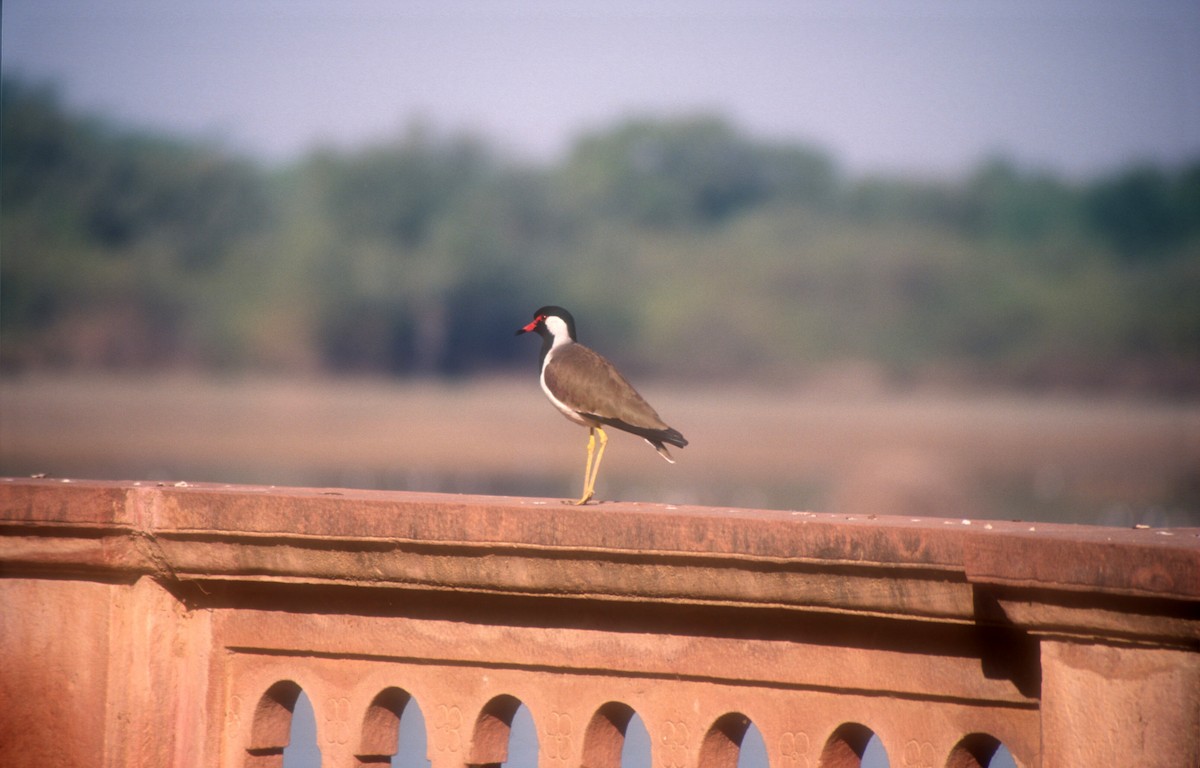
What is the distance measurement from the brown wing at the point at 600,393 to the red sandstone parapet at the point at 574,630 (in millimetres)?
1043

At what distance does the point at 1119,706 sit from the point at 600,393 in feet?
6.99

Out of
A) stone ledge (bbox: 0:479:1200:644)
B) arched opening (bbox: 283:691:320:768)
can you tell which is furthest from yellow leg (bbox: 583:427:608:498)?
stone ledge (bbox: 0:479:1200:644)

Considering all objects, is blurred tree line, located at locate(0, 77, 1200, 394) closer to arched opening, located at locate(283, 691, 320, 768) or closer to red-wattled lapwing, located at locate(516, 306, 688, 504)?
arched opening, located at locate(283, 691, 320, 768)

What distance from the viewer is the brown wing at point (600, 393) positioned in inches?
178

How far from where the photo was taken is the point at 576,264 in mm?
59875

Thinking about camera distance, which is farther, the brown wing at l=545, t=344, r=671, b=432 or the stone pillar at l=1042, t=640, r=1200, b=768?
the brown wing at l=545, t=344, r=671, b=432

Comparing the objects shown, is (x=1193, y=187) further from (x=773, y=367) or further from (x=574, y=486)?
(x=574, y=486)

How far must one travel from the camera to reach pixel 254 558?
3.36 meters

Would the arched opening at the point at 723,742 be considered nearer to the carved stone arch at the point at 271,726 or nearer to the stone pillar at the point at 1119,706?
the stone pillar at the point at 1119,706

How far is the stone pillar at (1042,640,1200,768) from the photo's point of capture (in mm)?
2543

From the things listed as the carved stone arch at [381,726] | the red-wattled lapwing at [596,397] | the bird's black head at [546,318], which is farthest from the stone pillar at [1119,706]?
the bird's black head at [546,318]

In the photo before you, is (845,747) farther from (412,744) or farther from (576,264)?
(576,264)

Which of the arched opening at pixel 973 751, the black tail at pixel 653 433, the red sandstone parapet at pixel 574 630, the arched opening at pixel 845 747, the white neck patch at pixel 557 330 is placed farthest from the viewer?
the white neck patch at pixel 557 330

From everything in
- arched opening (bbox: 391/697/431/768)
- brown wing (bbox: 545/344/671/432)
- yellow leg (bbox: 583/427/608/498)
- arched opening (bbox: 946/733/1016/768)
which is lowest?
arched opening (bbox: 946/733/1016/768)
